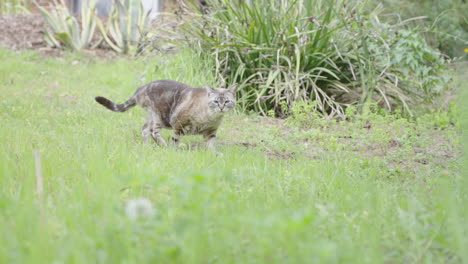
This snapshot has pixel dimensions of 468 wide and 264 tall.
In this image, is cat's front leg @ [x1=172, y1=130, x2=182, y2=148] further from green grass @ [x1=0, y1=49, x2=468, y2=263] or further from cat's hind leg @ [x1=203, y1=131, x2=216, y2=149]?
green grass @ [x1=0, y1=49, x2=468, y2=263]

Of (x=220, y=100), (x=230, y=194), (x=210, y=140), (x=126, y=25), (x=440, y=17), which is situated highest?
(x=440, y=17)

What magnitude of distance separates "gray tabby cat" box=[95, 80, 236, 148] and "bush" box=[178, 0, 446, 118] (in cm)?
181

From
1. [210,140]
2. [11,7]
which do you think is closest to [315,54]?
[210,140]

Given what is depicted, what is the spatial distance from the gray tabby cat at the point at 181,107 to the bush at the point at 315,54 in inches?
71.1

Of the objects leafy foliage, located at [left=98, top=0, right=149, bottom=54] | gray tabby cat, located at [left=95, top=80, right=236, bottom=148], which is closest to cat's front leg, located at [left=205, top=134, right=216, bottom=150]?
gray tabby cat, located at [left=95, top=80, right=236, bottom=148]

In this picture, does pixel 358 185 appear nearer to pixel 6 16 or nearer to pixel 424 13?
pixel 424 13

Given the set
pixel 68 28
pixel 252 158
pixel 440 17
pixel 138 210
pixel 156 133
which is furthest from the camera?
pixel 68 28

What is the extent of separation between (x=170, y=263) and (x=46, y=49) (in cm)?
1099

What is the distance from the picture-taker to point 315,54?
23.5 ft

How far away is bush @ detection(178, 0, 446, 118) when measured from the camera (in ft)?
22.8

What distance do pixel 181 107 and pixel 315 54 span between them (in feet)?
9.86

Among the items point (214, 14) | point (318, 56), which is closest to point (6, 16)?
point (214, 14)

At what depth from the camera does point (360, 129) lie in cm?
575

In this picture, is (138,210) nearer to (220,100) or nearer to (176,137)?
(220,100)
